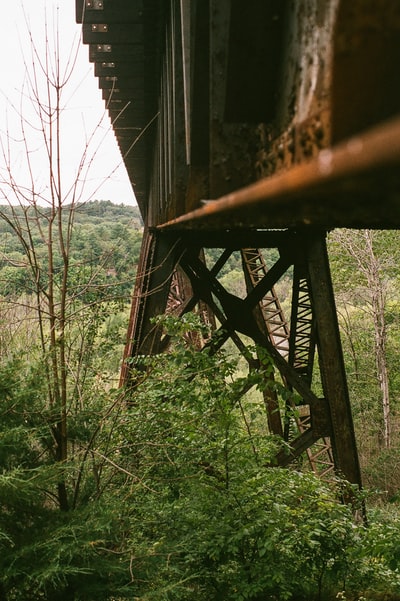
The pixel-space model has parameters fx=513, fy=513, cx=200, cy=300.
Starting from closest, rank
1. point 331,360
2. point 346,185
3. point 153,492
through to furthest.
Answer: point 346,185, point 153,492, point 331,360

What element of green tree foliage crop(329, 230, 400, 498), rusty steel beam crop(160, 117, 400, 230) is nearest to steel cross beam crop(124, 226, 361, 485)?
rusty steel beam crop(160, 117, 400, 230)

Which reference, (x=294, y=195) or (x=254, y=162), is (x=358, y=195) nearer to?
(x=294, y=195)

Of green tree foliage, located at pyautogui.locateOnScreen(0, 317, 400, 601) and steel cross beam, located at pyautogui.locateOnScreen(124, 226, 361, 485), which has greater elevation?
steel cross beam, located at pyautogui.locateOnScreen(124, 226, 361, 485)

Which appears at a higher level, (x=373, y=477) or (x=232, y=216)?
(x=232, y=216)

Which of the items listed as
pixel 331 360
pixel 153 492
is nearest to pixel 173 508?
pixel 153 492

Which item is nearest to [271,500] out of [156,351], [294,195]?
[156,351]

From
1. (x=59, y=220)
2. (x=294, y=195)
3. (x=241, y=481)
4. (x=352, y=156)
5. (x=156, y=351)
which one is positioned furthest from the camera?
(x=156, y=351)

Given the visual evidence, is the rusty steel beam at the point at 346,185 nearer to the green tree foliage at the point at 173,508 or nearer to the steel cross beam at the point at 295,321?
the steel cross beam at the point at 295,321

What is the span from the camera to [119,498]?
170 inches

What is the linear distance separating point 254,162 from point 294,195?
0.45 metres

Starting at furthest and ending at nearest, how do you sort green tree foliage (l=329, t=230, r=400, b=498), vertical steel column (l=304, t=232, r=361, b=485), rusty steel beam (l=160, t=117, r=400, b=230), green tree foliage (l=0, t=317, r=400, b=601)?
green tree foliage (l=329, t=230, r=400, b=498)
vertical steel column (l=304, t=232, r=361, b=485)
green tree foliage (l=0, t=317, r=400, b=601)
rusty steel beam (l=160, t=117, r=400, b=230)

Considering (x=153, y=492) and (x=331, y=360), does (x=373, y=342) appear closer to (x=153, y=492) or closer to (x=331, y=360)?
(x=331, y=360)

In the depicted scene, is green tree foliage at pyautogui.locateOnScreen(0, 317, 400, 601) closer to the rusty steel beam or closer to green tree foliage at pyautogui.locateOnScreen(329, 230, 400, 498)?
the rusty steel beam

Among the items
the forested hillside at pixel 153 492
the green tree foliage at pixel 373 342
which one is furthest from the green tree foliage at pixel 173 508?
the green tree foliage at pixel 373 342
